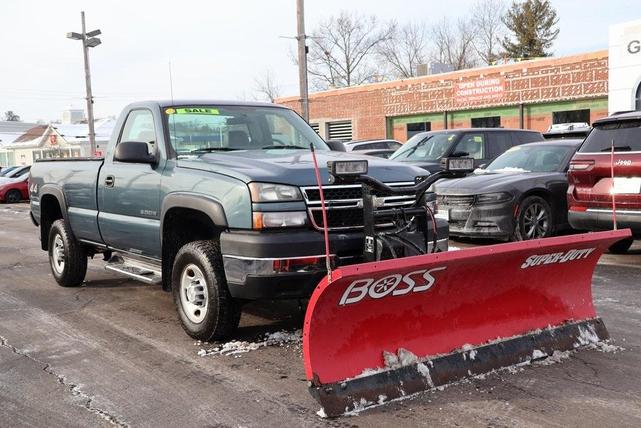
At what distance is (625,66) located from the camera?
A: 68.6ft

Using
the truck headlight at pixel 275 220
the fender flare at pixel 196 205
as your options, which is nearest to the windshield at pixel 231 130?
the fender flare at pixel 196 205

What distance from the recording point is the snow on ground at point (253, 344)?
4910 millimetres

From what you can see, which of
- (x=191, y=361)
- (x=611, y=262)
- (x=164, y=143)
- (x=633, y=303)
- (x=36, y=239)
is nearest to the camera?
(x=191, y=361)

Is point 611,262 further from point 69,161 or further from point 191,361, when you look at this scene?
point 69,161

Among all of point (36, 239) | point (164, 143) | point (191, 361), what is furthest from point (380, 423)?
point (36, 239)

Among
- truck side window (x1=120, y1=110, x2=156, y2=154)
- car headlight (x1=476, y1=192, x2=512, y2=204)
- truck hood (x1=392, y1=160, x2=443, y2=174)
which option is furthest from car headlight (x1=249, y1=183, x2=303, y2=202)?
truck hood (x1=392, y1=160, x2=443, y2=174)

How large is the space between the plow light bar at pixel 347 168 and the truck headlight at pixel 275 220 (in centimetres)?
59

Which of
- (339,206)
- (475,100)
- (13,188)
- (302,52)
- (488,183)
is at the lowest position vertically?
(13,188)

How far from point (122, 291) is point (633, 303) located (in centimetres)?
523

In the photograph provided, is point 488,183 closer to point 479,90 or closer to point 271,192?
point 271,192

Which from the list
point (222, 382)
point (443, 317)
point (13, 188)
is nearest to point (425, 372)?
point (443, 317)

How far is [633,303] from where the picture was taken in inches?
241

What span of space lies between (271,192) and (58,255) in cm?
417

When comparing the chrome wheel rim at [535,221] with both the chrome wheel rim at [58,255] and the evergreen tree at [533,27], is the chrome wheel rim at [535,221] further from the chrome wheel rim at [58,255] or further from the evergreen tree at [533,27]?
the evergreen tree at [533,27]
